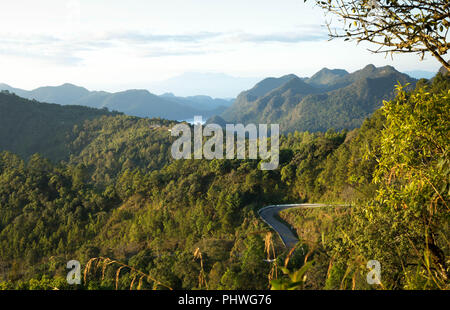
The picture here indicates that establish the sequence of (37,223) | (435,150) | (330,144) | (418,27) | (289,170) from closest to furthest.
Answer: (418,27) → (435,150) → (289,170) → (330,144) → (37,223)

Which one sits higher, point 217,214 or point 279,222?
point 279,222

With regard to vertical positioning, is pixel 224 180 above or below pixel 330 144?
below

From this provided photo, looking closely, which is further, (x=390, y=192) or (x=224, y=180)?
(x=224, y=180)

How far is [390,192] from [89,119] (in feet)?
386

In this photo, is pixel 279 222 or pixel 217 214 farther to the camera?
pixel 217 214

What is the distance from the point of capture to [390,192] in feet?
16.6

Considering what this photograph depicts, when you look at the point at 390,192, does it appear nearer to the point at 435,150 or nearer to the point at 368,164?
the point at 435,150

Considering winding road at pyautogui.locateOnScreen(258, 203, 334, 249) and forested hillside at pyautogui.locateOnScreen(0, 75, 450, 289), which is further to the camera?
winding road at pyautogui.locateOnScreen(258, 203, 334, 249)

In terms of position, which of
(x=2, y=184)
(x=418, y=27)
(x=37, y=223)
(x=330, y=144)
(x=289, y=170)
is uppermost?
(x=418, y=27)

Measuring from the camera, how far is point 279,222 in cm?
2478

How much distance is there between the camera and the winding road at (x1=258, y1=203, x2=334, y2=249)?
21.0m

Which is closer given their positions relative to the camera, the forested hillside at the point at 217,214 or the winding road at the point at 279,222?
the forested hillside at the point at 217,214

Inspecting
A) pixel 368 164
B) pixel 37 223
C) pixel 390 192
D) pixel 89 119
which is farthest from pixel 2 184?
pixel 89 119

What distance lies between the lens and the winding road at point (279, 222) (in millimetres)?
20953
